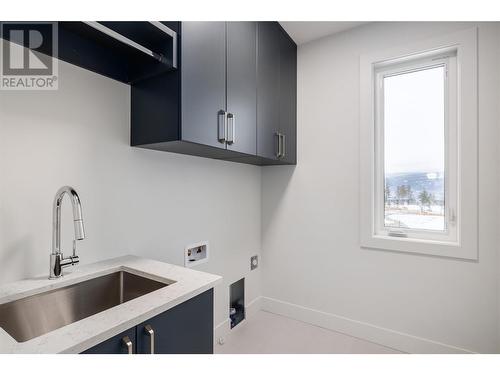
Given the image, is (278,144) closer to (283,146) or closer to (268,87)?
(283,146)

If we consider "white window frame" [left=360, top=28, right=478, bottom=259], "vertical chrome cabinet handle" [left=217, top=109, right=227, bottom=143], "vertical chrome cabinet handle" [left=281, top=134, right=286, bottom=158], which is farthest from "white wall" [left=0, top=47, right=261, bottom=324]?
"white window frame" [left=360, top=28, right=478, bottom=259]

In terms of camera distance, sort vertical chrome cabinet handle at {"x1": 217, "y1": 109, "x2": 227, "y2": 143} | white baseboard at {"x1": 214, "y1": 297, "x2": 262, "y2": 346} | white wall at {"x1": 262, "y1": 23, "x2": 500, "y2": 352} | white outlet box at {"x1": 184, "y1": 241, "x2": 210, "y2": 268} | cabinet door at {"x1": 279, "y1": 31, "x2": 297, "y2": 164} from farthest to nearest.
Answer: cabinet door at {"x1": 279, "y1": 31, "x2": 297, "y2": 164}
white baseboard at {"x1": 214, "y1": 297, "x2": 262, "y2": 346}
white outlet box at {"x1": 184, "y1": 241, "x2": 210, "y2": 268}
white wall at {"x1": 262, "y1": 23, "x2": 500, "y2": 352}
vertical chrome cabinet handle at {"x1": 217, "y1": 109, "x2": 227, "y2": 143}

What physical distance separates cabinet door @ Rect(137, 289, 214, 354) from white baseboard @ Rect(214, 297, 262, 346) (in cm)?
95

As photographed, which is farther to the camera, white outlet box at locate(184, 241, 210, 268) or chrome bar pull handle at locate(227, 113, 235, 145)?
white outlet box at locate(184, 241, 210, 268)

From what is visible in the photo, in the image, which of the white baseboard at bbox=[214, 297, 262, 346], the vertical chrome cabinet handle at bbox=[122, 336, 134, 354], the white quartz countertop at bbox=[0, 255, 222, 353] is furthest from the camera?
the white baseboard at bbox=[214, 297, 262, 346]

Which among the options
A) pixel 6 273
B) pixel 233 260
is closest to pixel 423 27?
pixel 233 260

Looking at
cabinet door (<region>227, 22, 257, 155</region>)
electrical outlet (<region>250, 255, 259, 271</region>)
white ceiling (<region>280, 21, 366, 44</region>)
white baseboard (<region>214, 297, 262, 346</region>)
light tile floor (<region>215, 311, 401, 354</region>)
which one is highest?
white ceiling (<region>280, 21, 366, 44</region>)

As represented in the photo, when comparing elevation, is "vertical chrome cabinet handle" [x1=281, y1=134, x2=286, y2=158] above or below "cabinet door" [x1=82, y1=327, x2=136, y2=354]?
above

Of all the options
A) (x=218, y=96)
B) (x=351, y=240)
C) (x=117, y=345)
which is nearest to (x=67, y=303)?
(x=117, y=345)

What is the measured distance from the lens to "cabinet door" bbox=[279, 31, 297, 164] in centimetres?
198

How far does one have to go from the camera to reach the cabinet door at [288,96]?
198 cm

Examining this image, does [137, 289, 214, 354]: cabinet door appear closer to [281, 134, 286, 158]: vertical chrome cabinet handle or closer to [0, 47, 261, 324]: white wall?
[0, 47, 261, 324]: white wall
